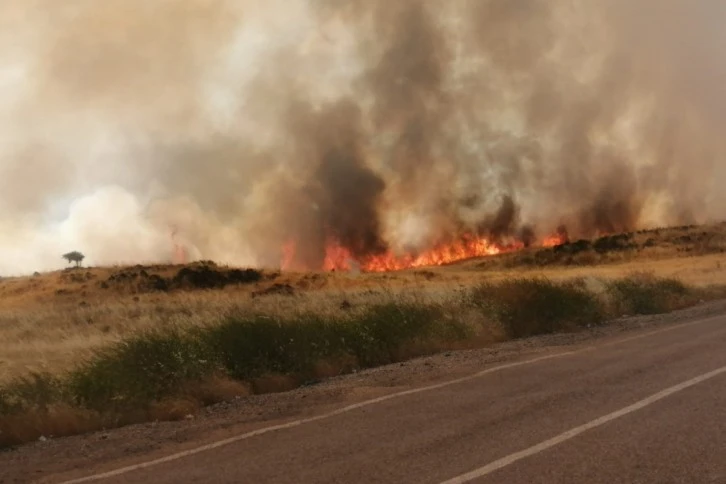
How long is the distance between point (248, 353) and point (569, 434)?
5.95 meters

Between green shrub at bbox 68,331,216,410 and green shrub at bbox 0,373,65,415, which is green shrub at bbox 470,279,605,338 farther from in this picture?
green shrub at bbox 0,373,65,415

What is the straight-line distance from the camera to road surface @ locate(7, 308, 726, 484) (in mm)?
5633

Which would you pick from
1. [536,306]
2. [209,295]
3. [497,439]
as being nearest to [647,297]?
[536,306]

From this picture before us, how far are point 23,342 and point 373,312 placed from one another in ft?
39.4

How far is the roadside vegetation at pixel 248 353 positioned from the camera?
8950 millimetres

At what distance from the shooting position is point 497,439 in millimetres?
6586

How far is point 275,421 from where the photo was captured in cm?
793

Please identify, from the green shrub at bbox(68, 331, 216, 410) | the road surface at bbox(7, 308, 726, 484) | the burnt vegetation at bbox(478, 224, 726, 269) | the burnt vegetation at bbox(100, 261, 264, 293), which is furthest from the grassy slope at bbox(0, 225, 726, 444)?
the burnt vegetation at bbox(478, 224, 726, 269)

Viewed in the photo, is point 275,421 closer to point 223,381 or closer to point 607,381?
point 223,381

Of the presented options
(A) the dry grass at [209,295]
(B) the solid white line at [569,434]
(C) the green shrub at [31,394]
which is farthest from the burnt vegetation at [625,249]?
(C) the green shrub at [31,394]

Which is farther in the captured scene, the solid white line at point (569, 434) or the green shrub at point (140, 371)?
the green shrub at point (140, 371)

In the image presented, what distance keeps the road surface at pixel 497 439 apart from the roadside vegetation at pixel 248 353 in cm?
234

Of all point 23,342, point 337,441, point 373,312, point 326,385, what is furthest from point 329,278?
point 337,441

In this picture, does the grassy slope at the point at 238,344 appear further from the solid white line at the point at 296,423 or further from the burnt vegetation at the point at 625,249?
the burnt vegetation at the point at 625,249
